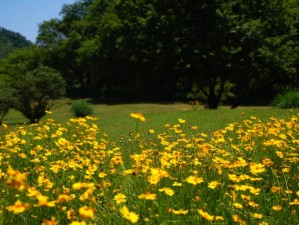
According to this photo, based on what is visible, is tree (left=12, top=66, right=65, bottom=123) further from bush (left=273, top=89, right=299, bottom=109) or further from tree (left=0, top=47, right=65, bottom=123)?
bush (left=273, top=89, right=299, bottom=109)

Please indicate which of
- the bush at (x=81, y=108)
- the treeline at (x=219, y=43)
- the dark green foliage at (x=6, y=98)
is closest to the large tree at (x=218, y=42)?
the treeline at (x=219, y=43)

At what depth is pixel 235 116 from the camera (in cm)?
1338

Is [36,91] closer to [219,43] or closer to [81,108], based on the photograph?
[81,108]

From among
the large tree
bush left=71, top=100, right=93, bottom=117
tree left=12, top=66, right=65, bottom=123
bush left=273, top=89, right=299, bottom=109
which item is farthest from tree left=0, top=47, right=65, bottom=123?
bush left=273, top=89, right=299, bottom=109

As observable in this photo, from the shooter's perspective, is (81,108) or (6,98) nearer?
(81,108)

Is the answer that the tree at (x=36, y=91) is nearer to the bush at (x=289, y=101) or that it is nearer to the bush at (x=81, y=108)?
the bush at (x=81, y=108)

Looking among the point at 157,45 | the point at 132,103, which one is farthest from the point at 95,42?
the point at 157,45

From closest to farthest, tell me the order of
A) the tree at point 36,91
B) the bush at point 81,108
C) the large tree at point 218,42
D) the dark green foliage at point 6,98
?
the bush at point 81,108
the large tree at point 218,42
the dark green foliage at point 6,98
the tree at point 36,91

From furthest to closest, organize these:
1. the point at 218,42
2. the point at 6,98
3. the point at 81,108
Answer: the point at 6,98 < the point at 218,42 < the point at 81,108

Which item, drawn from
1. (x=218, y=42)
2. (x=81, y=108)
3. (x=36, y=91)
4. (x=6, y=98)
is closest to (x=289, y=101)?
(x=218, y=42)

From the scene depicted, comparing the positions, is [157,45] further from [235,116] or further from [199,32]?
[235,116]

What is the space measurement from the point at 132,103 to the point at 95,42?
400 inches

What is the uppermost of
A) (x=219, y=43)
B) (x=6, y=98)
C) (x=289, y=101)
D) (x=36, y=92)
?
(x=219, y=43)

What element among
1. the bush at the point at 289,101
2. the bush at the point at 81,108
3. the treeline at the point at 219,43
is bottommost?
the bush at the point at 81,108
